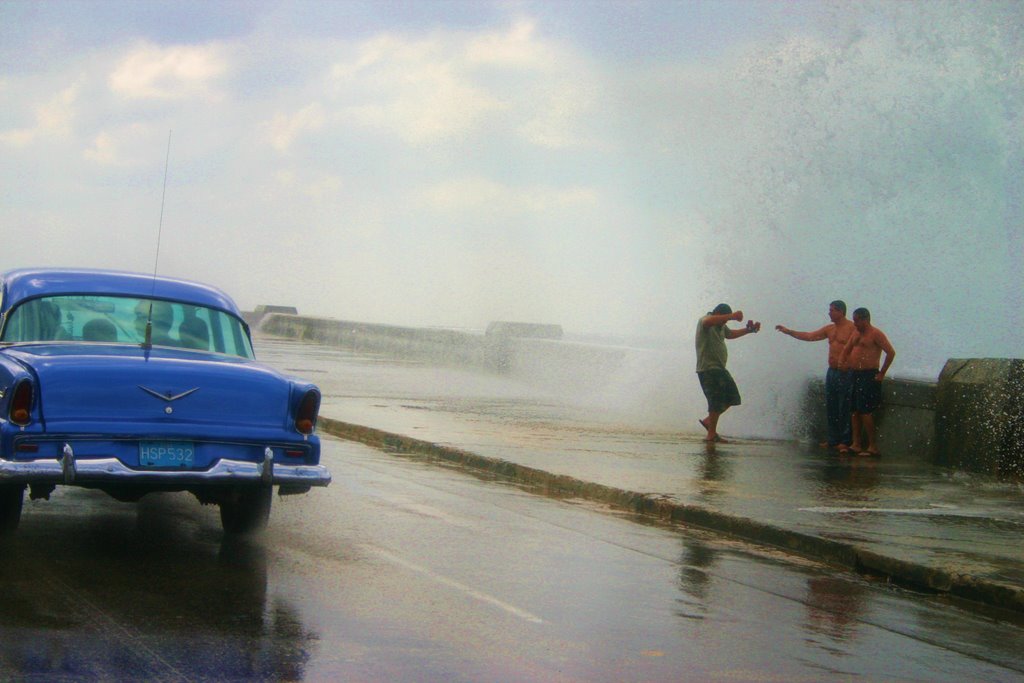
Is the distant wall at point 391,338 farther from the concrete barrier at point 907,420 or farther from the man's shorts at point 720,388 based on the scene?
the concrete barrier at point 907,420

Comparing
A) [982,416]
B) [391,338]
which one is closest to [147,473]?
[982,416]

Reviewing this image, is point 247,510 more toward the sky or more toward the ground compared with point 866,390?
more toward the ground

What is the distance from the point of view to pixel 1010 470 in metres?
14.7

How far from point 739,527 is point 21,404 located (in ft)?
17.7

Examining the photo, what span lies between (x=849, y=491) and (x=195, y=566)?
708 centimetres

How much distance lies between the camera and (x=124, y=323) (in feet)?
30.1

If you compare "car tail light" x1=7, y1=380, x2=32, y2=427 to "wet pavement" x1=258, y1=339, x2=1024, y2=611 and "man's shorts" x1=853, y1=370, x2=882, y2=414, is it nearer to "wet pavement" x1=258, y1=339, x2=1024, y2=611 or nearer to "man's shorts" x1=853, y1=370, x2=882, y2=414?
"wet pavement" x1=258, y1=339, x2=1024, y2=611

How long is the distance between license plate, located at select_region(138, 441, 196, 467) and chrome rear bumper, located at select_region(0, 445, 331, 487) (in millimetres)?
60

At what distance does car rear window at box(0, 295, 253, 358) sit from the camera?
8977 mm

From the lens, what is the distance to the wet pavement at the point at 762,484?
9516 millimetres

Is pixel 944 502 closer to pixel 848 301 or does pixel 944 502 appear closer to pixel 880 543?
pixel 880 543

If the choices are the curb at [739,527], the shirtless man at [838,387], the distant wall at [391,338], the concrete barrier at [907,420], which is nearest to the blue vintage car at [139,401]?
the curb at [739,527]

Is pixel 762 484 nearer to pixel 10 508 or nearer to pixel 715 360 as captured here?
pixel 715 360

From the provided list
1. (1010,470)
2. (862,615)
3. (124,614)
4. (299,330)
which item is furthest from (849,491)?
(299,330)
